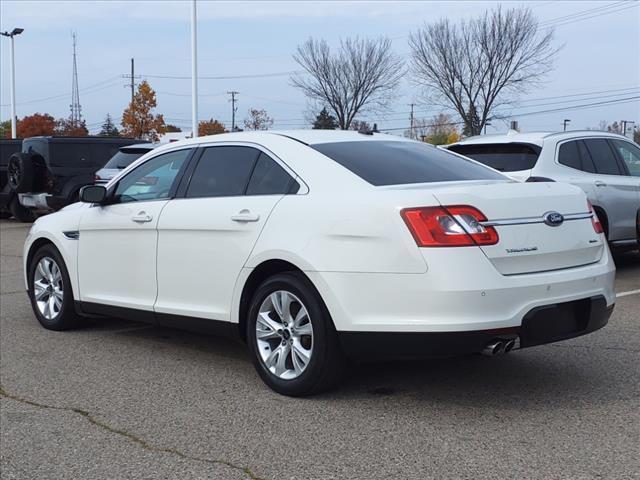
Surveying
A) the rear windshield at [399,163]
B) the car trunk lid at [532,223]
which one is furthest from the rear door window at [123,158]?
the car trunk lid at [532,223]

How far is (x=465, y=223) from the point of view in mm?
4125

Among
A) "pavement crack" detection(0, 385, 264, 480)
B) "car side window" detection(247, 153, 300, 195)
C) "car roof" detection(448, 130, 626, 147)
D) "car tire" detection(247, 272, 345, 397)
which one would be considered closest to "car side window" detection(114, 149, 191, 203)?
"car side window" detection(247, 153, 300, 195)

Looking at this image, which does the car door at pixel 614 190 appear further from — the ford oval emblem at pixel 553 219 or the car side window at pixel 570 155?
the ford oval emblem at pixel 553 219

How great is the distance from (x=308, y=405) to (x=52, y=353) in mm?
2475

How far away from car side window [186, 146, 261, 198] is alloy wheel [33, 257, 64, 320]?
192 centimetres

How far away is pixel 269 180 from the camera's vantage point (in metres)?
5.02

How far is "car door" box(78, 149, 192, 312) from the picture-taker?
18.7 ft

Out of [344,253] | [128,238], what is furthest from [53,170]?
[344,253]

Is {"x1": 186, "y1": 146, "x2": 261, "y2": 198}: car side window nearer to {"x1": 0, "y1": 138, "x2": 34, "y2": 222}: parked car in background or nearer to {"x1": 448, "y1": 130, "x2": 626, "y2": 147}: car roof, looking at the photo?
{"x1": 448, "y1": 130, "x2": 626, "y2": 147}: car roof

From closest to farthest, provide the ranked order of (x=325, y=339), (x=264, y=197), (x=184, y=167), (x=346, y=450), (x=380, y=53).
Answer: (x=346, y=450) < (x=325, y=339) < (x=264, y=197) < (x=184, y=167) < (x=380, y=53)

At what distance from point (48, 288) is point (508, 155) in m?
5.25

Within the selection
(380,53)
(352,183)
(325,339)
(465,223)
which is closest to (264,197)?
(352,183)

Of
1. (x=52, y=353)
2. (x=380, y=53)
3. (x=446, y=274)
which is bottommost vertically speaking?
(x=52, y=353)

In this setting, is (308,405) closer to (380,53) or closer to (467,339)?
(467,339)
